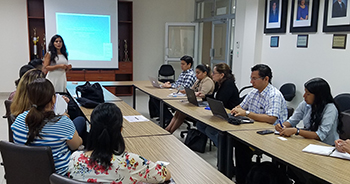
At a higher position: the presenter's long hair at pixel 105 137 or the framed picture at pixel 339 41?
the framed picture at pixel 339 41

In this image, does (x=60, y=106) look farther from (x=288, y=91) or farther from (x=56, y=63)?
(x=288, y=91)

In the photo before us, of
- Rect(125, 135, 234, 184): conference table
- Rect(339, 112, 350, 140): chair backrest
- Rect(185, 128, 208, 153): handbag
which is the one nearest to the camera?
Rect(125, 135, 234, 184): conference table

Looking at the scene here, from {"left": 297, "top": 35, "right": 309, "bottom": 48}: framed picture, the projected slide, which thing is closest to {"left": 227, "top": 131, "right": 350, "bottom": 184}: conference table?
{"left": 297, "top": 35, "right": 309, "bottom": 48}: framed picture

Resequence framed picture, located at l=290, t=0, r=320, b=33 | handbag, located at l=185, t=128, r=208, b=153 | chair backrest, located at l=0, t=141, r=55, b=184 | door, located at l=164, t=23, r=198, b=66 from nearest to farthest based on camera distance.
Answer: chair backrest, located at l=0, t=141, r=55, b=184, handbag, located at l=185, t=128, r=208, b=153, framed picture, located at l=290, t=0, r=320, b=33, door, located at l=164, t=23, r=198, b=66

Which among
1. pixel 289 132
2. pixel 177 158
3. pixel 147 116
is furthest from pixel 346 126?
pixel 147 116

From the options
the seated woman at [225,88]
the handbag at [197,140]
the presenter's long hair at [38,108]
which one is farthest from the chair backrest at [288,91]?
the presenter's long hair at [38,108]

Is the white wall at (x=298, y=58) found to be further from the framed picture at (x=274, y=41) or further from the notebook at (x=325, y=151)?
the notebook at (x=325, y=151)

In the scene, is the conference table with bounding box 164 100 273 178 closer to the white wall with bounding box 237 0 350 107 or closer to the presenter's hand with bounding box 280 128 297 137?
the presenter's hand with bounding box 280 128 297 137

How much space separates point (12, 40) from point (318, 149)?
24.7 ft

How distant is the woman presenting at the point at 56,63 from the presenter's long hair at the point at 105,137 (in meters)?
3.28

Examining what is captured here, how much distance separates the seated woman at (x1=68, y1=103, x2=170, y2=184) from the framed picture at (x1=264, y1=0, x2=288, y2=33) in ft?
14.9

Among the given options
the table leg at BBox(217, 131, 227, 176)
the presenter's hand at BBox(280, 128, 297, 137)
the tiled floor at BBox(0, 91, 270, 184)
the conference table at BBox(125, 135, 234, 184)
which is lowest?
the tiled floor at BBox(0, 91, 270, 184)

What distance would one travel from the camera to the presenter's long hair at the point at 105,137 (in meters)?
1.44

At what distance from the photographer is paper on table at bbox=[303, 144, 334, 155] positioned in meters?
2.02
